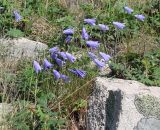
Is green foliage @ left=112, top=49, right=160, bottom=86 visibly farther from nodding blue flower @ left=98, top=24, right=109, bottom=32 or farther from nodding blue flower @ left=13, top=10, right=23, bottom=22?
nodding blue flower @ left=13, top=10, right=23, bottom=22

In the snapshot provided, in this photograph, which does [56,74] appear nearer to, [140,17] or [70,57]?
[70,57]

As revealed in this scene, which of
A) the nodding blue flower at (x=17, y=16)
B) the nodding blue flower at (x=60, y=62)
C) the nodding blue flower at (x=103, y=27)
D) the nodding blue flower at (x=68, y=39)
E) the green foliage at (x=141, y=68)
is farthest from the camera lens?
the nodding blue flower at (x=17, y=16)

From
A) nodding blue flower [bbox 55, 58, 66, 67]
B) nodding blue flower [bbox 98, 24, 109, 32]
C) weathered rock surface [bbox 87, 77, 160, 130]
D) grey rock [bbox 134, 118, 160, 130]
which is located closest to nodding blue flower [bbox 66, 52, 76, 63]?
nodding blue flower [bbox 55, 58, 66, 67]

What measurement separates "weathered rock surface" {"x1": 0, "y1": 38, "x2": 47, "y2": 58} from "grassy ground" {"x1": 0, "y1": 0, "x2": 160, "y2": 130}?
67mm

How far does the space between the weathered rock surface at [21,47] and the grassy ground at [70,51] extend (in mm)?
67

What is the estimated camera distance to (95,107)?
3.52m

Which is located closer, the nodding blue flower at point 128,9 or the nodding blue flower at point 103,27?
the nodding blue flower at point 103,27

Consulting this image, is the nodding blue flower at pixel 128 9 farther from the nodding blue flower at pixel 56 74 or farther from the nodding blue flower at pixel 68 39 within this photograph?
the nodding blue flower at pixel 56 74

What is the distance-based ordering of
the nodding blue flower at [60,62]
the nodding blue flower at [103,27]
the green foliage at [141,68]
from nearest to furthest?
the green foliage at [141,68]
the nodding blue flower at [60,62]
the nodding blue flower at [103,27]

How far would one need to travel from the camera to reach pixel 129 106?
3145 mm

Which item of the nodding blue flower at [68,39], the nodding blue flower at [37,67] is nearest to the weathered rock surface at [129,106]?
the nodding blue flower at [37,67]

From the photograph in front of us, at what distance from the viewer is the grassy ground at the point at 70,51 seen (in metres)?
3.49

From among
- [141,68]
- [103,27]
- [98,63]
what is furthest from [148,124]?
[103,27]

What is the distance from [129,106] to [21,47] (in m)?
1.44
